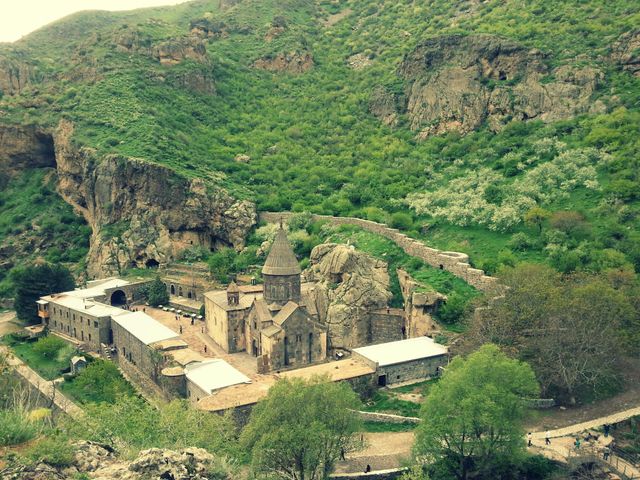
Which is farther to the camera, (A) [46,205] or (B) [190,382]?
(A) [46,205]

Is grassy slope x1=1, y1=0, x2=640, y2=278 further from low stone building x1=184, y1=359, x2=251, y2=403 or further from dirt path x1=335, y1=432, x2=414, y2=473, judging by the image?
low stone building x1=184, y1=359, x2=251, y2=403

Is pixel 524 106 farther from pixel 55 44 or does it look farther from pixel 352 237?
pixel 55 44

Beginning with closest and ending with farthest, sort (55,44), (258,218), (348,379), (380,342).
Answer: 1. (348,379)
2. (380,342)
3. (258,218)
4. (55,44)

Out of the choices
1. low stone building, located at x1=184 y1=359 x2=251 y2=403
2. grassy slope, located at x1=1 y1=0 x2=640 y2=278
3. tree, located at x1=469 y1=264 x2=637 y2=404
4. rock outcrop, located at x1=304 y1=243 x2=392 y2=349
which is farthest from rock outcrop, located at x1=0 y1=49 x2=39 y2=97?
tree, located at x1=469 y1=264 x2=637 y2=404

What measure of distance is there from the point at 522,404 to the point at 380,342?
16378 millimetres

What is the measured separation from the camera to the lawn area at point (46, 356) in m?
45.0

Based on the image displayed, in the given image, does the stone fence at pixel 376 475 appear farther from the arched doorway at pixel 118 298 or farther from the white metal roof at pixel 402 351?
the arched doorway at pixel 118 298

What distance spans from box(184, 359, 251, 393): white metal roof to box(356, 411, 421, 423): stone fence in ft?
23.3

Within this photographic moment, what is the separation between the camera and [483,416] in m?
26.8

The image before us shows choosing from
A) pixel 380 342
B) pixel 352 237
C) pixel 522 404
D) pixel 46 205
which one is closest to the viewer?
pixel 522 404

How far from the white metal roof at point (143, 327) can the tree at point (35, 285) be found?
32.0 ft

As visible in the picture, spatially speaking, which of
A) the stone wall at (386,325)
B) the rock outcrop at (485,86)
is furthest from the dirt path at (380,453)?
the rock outcrop at (485,86)

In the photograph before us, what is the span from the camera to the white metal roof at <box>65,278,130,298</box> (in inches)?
2124

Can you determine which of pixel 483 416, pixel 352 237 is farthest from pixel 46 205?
pixel 483 416
